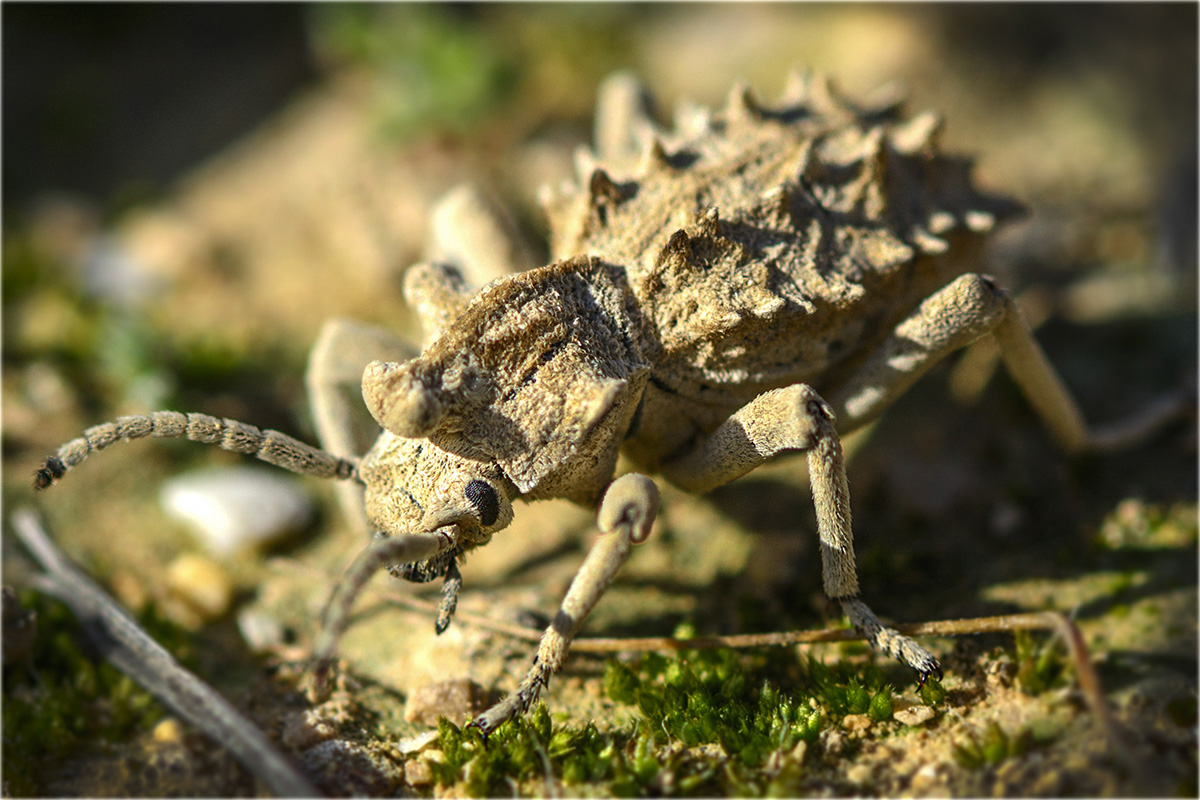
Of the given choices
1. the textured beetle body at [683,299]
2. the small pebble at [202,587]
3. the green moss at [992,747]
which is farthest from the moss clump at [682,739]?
the small pebble at [202,587]

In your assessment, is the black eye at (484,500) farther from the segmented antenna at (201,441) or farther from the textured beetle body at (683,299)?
the segmented antenna at (201,441)

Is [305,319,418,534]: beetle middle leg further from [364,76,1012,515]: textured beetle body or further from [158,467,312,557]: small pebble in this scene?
[364,76,1012,515]: textured beetle body

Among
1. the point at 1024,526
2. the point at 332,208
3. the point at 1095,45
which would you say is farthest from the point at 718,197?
the point at 1095,45

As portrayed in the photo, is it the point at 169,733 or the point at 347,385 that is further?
the point at 347,385

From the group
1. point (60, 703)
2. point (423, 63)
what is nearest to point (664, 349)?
point (60, 703)

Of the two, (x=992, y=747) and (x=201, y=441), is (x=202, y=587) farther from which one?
(x=992, y=747)
